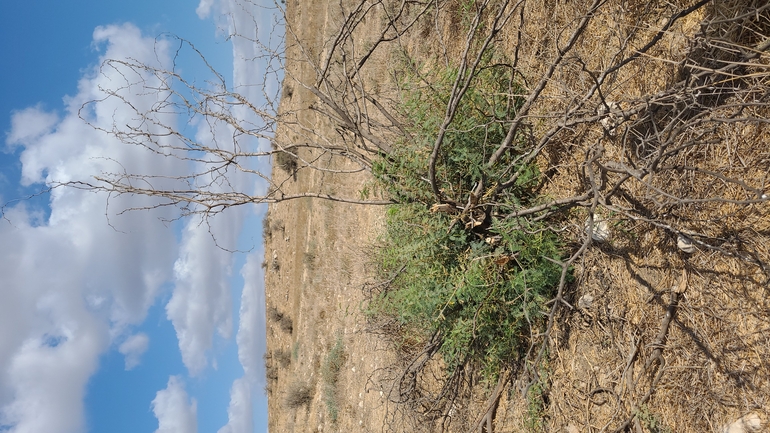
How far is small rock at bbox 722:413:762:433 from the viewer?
2.59 meters

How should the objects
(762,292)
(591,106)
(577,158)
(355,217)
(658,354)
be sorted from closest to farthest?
(762,292)
(658,354)
(591,106)
(577,158)
(355,217)

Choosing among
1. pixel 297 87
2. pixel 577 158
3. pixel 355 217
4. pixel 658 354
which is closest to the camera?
pixel 658 354

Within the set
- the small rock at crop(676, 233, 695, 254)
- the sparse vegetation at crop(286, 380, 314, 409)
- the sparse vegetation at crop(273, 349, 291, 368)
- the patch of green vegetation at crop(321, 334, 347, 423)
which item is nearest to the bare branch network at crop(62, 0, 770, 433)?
the small rock at crop(676, 233, 695, 254)

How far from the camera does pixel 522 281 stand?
3373mm

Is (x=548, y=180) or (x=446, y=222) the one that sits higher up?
(x=548, y=180)

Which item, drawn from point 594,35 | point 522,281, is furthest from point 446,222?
point 594,35

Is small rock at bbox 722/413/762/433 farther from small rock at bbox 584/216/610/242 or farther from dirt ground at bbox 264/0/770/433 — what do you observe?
small rock at bbox 584/216/610/242

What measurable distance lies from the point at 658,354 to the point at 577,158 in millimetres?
1366

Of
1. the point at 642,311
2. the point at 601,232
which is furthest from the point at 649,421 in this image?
the point at 601,232

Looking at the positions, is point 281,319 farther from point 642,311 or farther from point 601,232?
point 642,311

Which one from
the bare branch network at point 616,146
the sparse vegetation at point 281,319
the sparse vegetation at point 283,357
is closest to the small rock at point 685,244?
the bare branch network at point 616,146

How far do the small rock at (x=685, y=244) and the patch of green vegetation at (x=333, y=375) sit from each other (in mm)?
5224

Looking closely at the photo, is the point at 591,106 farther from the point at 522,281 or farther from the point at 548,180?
the point at 522,281

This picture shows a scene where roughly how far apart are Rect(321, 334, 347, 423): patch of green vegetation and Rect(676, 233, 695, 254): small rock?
17.1 ft
